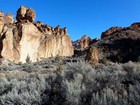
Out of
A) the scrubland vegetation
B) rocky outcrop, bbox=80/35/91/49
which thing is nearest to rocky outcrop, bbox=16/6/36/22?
the scrubland vegetation

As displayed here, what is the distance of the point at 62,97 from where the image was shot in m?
5.17

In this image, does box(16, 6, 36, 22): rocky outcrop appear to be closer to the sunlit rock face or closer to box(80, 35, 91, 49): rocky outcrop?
the sunlit rock face

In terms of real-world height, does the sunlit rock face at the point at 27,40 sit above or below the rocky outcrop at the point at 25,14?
below

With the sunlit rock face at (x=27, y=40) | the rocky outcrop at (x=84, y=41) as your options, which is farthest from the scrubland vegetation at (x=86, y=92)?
the rocky outcrop at (x=84, y=41)

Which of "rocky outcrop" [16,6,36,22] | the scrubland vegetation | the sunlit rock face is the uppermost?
"rocky outcrop" [16,6,36,22]

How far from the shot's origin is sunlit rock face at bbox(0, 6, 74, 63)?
56094mm

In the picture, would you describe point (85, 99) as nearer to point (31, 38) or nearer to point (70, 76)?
point (70, 76)

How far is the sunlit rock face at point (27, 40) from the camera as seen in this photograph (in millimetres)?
56094

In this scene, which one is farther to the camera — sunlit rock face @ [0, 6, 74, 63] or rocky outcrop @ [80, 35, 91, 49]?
rocky outcrop @ [80, 35, 91, 49]

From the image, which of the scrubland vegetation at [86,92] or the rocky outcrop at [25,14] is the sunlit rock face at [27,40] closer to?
the rocky outcrop at [25,14]

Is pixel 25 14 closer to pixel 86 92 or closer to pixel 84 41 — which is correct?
pixel 86 92

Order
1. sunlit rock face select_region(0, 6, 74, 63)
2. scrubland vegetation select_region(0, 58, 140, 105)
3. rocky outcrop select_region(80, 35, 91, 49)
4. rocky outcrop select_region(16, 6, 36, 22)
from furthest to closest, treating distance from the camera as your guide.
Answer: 1. rocky outcrop select_region(80, 35, 91, 49)
2. rocky outcrop select_region(16, 6, 36, 22)
3. sunlit rock face select_region(0, 6, 74, 63)
4. scrubland vegetation select_region(0, 58, 140, 105)

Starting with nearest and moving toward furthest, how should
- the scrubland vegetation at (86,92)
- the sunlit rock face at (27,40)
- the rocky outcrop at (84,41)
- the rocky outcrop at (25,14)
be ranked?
the scrubland vegetation at (86,92), the sunlit rock face at (27,40), the rocky outcrop at (25,14), the rocky outcrop at (84,41)

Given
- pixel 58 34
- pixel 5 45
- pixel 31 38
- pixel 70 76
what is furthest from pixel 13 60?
pixel 70 76
